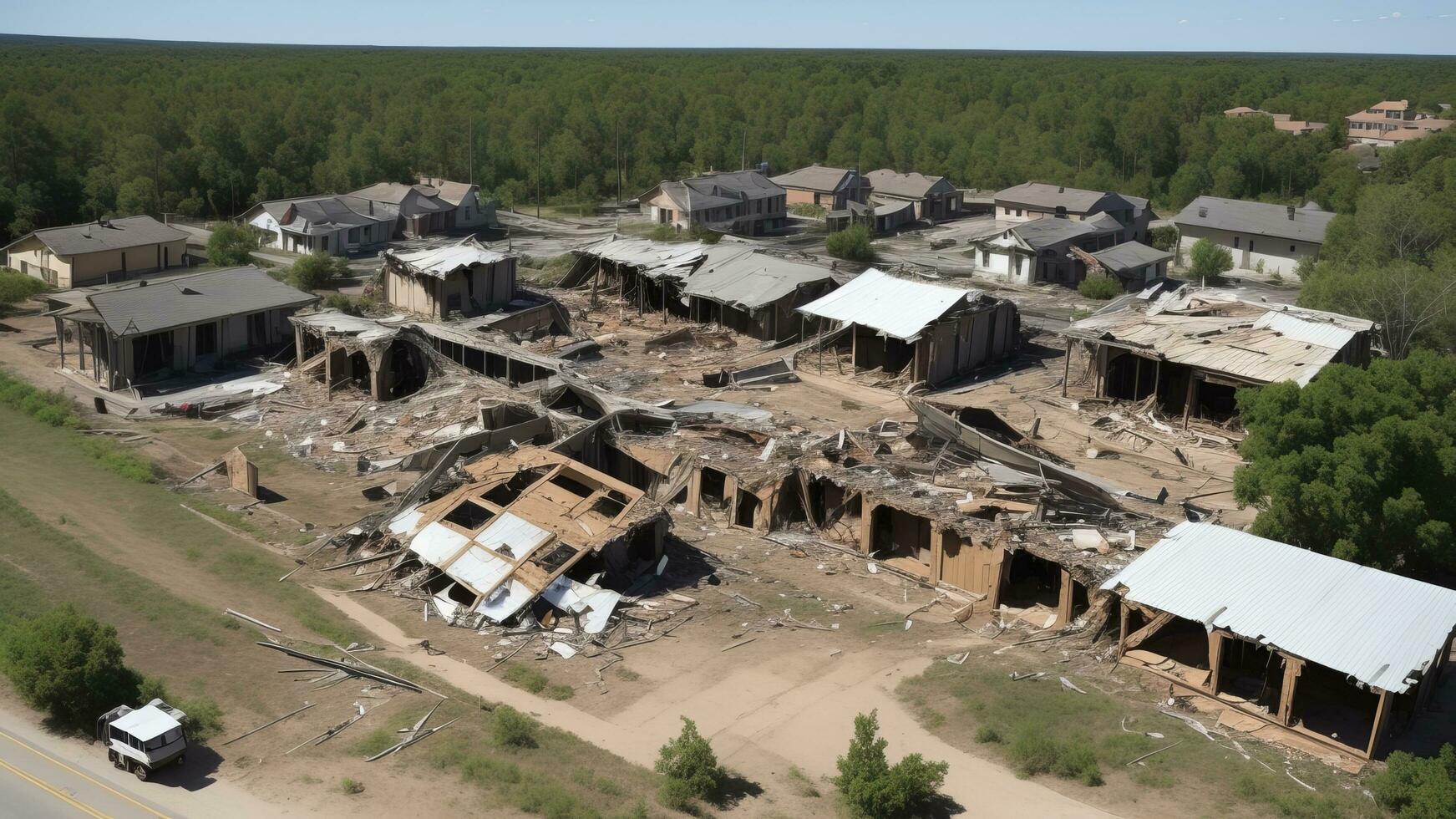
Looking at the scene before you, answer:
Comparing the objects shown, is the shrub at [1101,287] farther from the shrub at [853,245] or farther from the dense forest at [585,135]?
the dense forest at [585,135]

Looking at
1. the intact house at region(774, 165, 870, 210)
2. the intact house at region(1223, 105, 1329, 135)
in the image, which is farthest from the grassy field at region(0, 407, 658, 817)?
the intact house at region(1223, 105, 1329, 135)

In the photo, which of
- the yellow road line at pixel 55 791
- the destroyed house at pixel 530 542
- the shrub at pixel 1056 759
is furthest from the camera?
the destroyed house at pixel 530 542

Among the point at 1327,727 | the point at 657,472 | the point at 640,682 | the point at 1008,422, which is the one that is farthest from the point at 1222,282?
the point at 640,682

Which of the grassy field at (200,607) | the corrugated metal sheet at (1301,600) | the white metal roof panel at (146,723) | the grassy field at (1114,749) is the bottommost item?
the grassy field at (200,607)

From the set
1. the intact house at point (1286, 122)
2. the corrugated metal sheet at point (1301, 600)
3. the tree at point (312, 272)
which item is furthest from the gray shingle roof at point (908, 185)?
the corrugated metal sheet at point (1301, 600)

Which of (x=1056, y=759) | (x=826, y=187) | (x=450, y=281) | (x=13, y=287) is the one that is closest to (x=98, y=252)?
(x=13, y=287)

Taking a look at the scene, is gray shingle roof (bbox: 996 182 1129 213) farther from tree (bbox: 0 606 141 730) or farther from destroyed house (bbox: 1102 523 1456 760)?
tree (bbox: 0 606 141 730)
